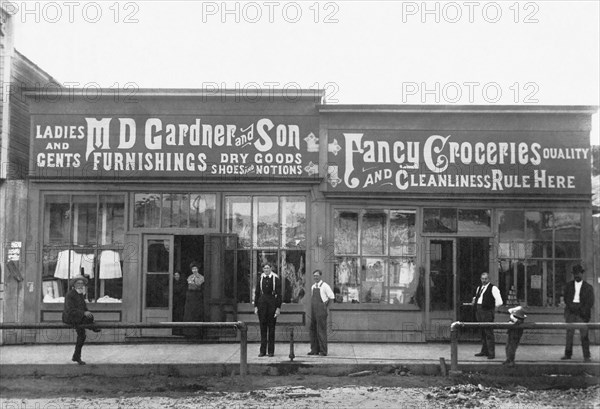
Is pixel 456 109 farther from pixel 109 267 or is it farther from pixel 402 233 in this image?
pixel 109 267

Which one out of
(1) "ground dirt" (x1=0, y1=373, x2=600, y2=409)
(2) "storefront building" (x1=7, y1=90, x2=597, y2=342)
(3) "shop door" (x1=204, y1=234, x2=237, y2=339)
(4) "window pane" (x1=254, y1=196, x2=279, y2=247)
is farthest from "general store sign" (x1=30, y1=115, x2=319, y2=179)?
(1) "ground dirt" (x1=0, y1=373, x2=600, y2=409)

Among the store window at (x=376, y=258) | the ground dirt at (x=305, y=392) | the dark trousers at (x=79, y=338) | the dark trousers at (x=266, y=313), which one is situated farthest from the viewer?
the store window at (x=376, y=258)

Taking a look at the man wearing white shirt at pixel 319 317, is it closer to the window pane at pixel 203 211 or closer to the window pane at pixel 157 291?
the window pane at pixel 203 211

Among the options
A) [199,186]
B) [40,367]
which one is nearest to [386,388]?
[40,367]

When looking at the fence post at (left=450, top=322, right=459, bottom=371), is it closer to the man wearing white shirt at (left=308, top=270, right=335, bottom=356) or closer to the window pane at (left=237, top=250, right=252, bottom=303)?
the man wearing white shirt at (left=308, top=270, right=335, bottom=356)

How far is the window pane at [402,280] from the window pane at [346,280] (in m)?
0.80

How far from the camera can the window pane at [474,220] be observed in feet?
51.6

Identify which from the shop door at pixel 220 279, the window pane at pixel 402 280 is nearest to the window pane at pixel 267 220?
the shop door at pixel 220 279

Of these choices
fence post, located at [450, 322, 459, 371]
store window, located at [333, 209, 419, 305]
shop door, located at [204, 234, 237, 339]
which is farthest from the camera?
store window, located at [333, 209, 419, 305]

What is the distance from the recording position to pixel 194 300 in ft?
51.6

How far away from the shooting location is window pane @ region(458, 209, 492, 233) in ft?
51.6

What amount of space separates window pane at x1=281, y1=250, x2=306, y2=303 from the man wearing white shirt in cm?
173

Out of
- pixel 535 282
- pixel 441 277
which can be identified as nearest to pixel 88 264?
pixel 441 277

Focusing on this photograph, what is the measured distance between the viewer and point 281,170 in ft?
52.3
